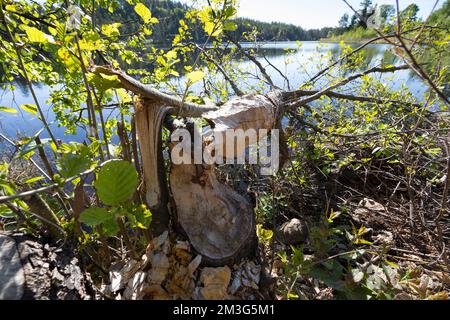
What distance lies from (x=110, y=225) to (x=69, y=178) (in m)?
0.18

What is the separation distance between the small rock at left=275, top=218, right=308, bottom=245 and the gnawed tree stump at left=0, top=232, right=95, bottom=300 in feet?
5.43

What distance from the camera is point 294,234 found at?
7.26 ft

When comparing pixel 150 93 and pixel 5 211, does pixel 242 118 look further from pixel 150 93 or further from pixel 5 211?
pixel 5 211

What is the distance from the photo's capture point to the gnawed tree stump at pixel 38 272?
0.74 metres

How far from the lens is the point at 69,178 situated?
2.26 ft

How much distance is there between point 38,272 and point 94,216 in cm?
31

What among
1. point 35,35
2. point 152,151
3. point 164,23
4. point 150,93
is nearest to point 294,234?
point 152,151

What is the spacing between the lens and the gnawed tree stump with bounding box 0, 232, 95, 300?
0.74 m

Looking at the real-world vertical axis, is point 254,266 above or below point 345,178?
above

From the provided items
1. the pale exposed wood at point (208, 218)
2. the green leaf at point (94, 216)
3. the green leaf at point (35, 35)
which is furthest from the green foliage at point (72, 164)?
the pale exposed wood at point (208, 218)

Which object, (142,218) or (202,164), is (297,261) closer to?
(202,164)

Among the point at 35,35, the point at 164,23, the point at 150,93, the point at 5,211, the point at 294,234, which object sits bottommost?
the point at 294,234

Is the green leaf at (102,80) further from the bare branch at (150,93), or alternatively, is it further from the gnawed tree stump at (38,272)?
the gnawed tree stump at (38,272)
